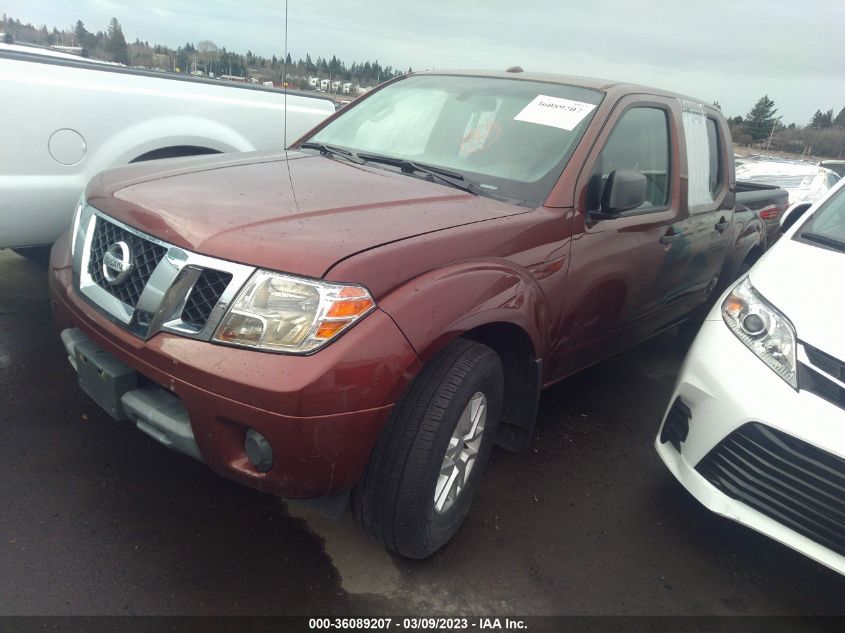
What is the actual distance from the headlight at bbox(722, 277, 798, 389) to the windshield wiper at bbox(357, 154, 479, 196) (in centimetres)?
120

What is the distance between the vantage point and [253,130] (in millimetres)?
4141

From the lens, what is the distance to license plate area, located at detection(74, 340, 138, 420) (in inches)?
80.1

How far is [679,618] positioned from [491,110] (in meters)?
2.33

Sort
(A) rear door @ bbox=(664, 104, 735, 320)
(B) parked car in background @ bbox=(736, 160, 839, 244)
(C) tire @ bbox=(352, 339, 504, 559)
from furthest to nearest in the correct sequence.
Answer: (B) parked car in background @ bbox=(736, 160, 839, 244), (A) rear door @ bbox=(664, 104, 735, 320), (C) tire @ bbox=(352, 339, 504, 559)

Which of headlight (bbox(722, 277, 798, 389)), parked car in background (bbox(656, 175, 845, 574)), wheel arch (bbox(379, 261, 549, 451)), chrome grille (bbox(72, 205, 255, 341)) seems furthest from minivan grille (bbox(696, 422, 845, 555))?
chrome grille (bbox(72, 205, 255, 341))

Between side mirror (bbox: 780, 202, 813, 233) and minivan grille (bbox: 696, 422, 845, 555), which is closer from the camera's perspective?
minivan grille (bbox: 696, 422, 845, 555)

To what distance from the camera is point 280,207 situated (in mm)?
2148

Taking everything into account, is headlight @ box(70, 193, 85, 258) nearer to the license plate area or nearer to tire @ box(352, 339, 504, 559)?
the license plate area

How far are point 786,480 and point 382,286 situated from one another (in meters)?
1.56

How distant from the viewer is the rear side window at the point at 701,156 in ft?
11.8

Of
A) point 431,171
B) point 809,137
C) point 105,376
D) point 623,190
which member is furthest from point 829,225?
point 809,137

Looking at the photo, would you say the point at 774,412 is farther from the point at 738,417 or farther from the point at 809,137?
the point at 809,137

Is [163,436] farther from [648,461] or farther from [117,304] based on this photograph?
[648,461]

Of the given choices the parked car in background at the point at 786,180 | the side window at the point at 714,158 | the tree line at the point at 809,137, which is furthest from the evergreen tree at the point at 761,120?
the side window at the point at 714,158
